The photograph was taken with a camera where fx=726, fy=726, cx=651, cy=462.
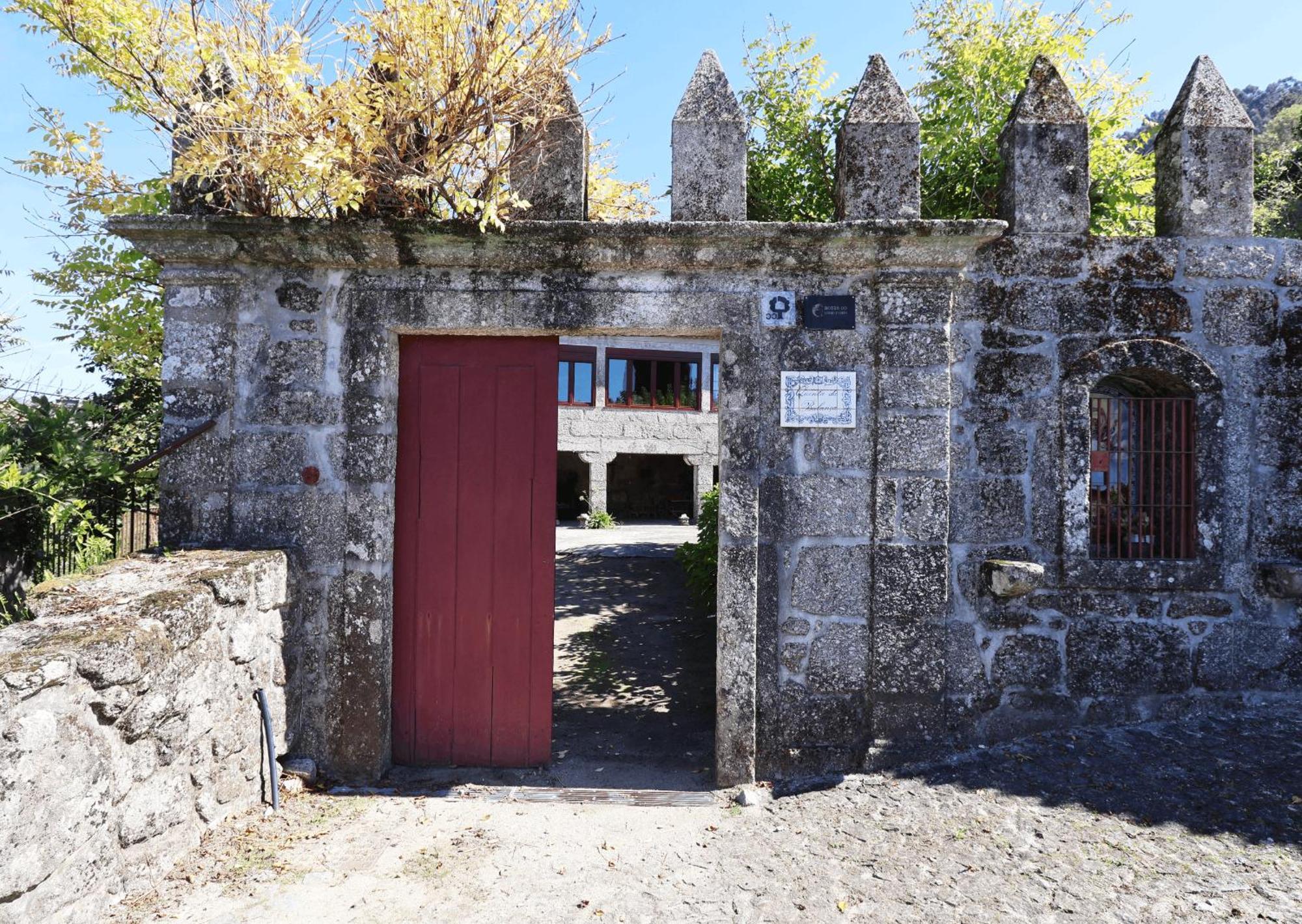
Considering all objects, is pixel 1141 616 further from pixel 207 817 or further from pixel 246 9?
pixel 246 9

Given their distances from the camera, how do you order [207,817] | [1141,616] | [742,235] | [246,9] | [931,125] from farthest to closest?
1. [931,125]
2. [1141,616]
3. [742,235]
4. [246,9]
5. [207,817]

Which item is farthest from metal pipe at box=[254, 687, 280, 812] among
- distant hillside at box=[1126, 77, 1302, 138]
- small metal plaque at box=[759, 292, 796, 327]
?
distant hillside at box=[1126, 77, 1302, 138]

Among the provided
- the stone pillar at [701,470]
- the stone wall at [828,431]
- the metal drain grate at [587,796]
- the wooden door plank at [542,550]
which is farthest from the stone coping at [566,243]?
the stone pillar at [701,470]

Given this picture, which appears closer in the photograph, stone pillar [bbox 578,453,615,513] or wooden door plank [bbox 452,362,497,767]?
wooden door plank [bbox 452,362,497,767]

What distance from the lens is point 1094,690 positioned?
11.6 feet

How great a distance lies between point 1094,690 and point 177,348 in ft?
15.3

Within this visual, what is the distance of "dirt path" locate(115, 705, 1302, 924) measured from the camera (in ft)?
8.10

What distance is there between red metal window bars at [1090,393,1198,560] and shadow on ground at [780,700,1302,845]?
0.85 m

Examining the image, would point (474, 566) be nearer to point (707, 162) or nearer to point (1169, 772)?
point (707, 162)

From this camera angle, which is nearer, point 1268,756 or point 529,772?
point 1268,756

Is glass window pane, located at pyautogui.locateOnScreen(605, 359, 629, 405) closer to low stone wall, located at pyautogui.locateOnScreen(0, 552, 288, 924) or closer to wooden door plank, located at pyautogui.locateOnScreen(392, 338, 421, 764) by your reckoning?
wooden door plank, located at pyautogui.locateOnScreen(392, 338, 421, 764)

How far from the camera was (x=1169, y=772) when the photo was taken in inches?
124

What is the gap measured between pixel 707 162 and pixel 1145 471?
8.80 ft

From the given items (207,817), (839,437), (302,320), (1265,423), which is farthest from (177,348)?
(1265,423)
